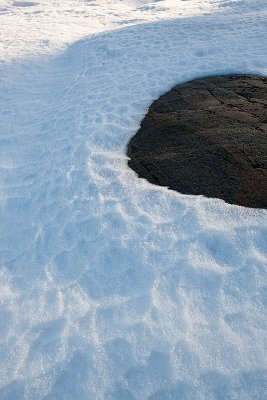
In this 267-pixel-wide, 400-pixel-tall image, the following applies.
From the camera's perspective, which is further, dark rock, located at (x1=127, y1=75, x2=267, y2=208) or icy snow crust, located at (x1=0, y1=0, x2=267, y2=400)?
dark rock, located at (x1=127, y1=75, x2=267, y2=208)

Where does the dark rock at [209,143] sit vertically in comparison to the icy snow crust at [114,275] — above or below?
above

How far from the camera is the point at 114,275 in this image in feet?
10.0

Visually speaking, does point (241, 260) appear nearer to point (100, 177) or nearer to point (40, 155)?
point (100, 177)

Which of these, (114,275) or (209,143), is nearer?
(114,275)

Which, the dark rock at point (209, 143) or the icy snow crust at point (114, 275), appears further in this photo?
the dark rock at point (209, 143)

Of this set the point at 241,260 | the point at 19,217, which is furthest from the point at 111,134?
the point at 241,260

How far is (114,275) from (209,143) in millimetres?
2030

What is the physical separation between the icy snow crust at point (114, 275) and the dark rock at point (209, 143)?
198 millimetres

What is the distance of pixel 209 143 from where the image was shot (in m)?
4.11

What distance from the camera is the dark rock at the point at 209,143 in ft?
11.8

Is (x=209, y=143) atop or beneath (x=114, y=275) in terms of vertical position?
atop

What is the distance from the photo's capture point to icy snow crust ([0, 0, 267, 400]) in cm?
242

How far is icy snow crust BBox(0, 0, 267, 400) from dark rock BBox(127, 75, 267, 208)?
198mm

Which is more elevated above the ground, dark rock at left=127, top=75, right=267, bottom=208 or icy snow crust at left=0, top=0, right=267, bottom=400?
dark rock at left=127, top=75, right=267, bottom=208
